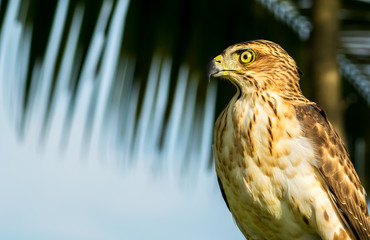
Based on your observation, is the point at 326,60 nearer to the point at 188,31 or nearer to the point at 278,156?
the point at 188,31

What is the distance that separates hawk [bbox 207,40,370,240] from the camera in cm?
446

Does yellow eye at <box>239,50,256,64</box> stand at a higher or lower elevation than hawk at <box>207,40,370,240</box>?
higher

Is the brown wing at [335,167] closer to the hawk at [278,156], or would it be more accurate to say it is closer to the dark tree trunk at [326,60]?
the hawk at [278,156]

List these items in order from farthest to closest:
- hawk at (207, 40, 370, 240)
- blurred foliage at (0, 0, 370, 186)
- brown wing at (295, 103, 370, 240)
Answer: blurred foliage at (0, 0, 370, 186), brown wing at (295, 103, 370, 240), hawk at (207, 40, 370, 240)

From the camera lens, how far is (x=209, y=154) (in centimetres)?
684

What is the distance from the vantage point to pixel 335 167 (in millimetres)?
4633

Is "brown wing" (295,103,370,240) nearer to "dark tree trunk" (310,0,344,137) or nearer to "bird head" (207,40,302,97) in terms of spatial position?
"bird head" (207,40,302,97)

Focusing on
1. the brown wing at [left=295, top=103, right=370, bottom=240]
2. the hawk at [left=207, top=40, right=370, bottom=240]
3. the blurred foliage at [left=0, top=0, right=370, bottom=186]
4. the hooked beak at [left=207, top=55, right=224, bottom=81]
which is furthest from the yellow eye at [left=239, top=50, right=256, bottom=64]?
the blurred foliage at [left=0, top=0, right=370, bottom=186]

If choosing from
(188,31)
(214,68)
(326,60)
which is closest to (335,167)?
(214,68)

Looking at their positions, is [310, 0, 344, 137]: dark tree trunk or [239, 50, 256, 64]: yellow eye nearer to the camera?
[239, 50, 256, 64]: yellow eye

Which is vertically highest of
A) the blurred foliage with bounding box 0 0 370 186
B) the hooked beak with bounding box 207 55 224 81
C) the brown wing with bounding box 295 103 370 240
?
the blurred foliage with bounding box 0 0 370 186

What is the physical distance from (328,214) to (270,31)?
2.91 metres

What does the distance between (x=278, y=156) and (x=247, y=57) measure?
0.66 metres

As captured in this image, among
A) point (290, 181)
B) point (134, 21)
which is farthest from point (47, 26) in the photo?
point (290, 181)
